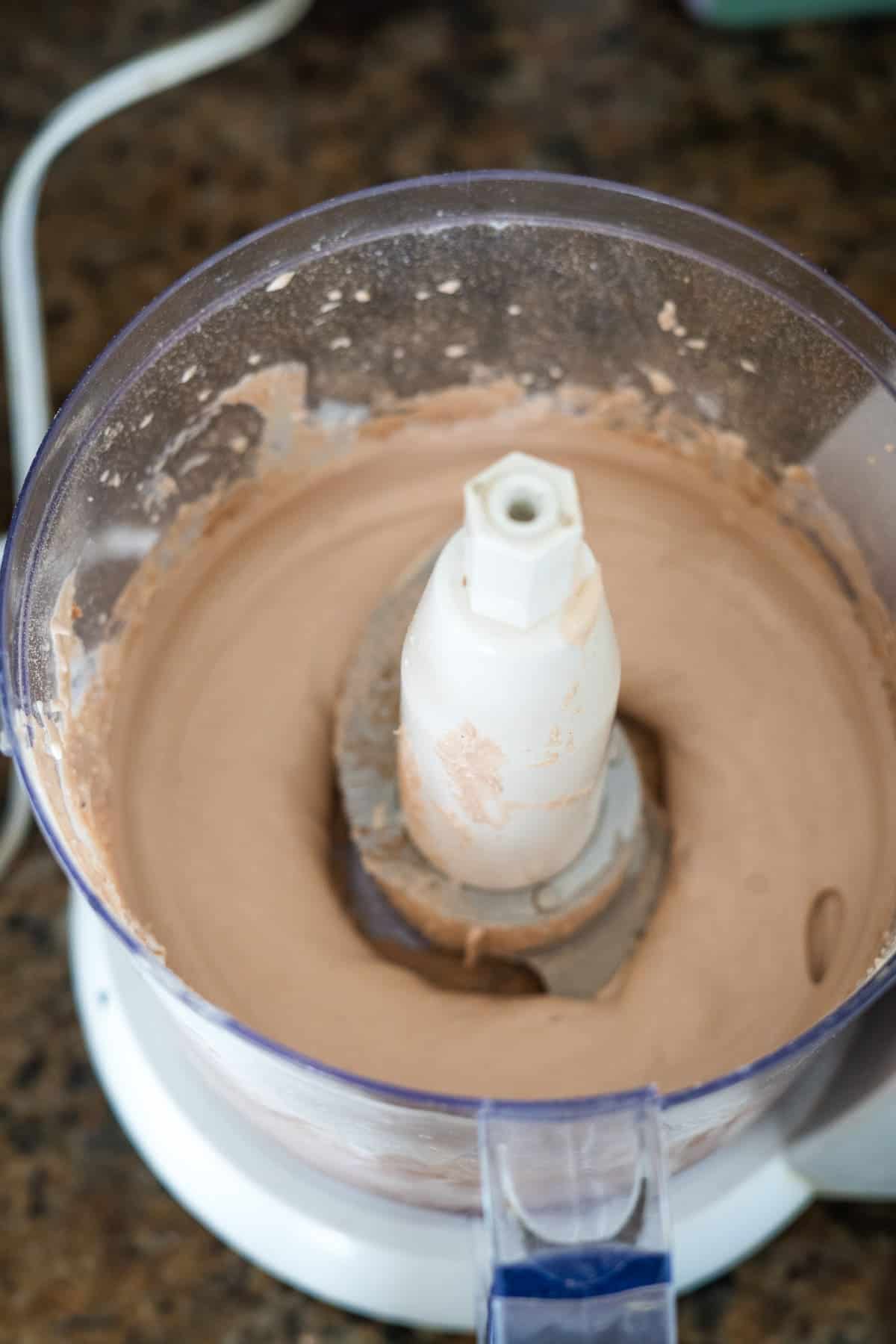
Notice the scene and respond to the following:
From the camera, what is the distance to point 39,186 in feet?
2.32

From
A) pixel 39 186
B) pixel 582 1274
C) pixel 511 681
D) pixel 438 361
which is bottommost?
pixel 582 1274

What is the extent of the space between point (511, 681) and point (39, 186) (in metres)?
0.47

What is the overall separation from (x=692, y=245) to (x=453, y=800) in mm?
191

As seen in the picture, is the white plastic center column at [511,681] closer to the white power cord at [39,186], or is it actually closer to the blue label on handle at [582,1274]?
the blue label on handle at [582,1274]

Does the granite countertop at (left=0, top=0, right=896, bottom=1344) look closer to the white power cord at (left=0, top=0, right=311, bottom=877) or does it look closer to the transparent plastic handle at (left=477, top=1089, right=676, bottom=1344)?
the white power cord at (left=0, top=0, right=311, bottom=877)

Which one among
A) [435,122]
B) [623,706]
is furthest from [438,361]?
[435,122]

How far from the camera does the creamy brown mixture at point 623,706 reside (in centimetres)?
45

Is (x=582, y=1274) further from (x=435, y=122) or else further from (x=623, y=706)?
(x=435, y=122)

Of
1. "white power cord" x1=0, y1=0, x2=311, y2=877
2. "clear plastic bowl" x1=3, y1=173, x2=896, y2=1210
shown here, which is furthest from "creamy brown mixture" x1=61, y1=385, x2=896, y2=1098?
"white power cord" x1=0, y1=0, x2=311, y2=877

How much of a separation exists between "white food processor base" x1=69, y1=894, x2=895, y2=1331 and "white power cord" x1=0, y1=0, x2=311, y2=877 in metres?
0.13

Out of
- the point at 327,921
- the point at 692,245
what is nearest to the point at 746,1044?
the point at 327,921

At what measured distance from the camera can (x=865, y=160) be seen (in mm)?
728

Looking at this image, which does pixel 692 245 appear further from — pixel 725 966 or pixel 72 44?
pixel 72 44

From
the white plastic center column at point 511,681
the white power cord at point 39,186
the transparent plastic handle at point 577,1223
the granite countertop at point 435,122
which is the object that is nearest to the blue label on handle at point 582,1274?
the transparent plastic handle at point 577,1223
